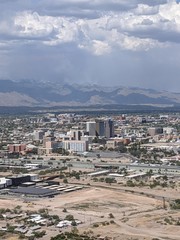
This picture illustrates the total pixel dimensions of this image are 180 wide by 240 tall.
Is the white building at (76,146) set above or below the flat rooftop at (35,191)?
above

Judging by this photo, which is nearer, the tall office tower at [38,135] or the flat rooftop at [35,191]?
the flat rooftop at [35,191]

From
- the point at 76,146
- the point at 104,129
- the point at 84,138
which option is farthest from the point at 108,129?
the point at 76,146

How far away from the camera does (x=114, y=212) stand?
49625 millimetres

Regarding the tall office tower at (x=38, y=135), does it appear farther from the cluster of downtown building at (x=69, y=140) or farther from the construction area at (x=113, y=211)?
the construction area at (x=113, y=211)

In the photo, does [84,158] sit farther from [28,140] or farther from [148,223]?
[148,223]

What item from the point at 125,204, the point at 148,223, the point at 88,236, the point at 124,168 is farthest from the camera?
the point at 124,168

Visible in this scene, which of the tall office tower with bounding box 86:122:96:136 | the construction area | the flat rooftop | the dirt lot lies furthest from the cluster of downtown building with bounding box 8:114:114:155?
the dirt lot

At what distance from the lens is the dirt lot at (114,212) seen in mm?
42419

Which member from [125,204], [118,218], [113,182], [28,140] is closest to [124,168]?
[113,182]

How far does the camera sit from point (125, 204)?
2100 inches

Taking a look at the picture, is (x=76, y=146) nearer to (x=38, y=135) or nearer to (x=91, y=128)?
(x=91, y=128)

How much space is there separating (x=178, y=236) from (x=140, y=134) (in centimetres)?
8517

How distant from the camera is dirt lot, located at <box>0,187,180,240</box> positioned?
42419 mm

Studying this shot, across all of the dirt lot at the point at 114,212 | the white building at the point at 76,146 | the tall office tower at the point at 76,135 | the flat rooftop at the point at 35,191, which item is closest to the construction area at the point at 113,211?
the dirt lot at the point at 114,212
